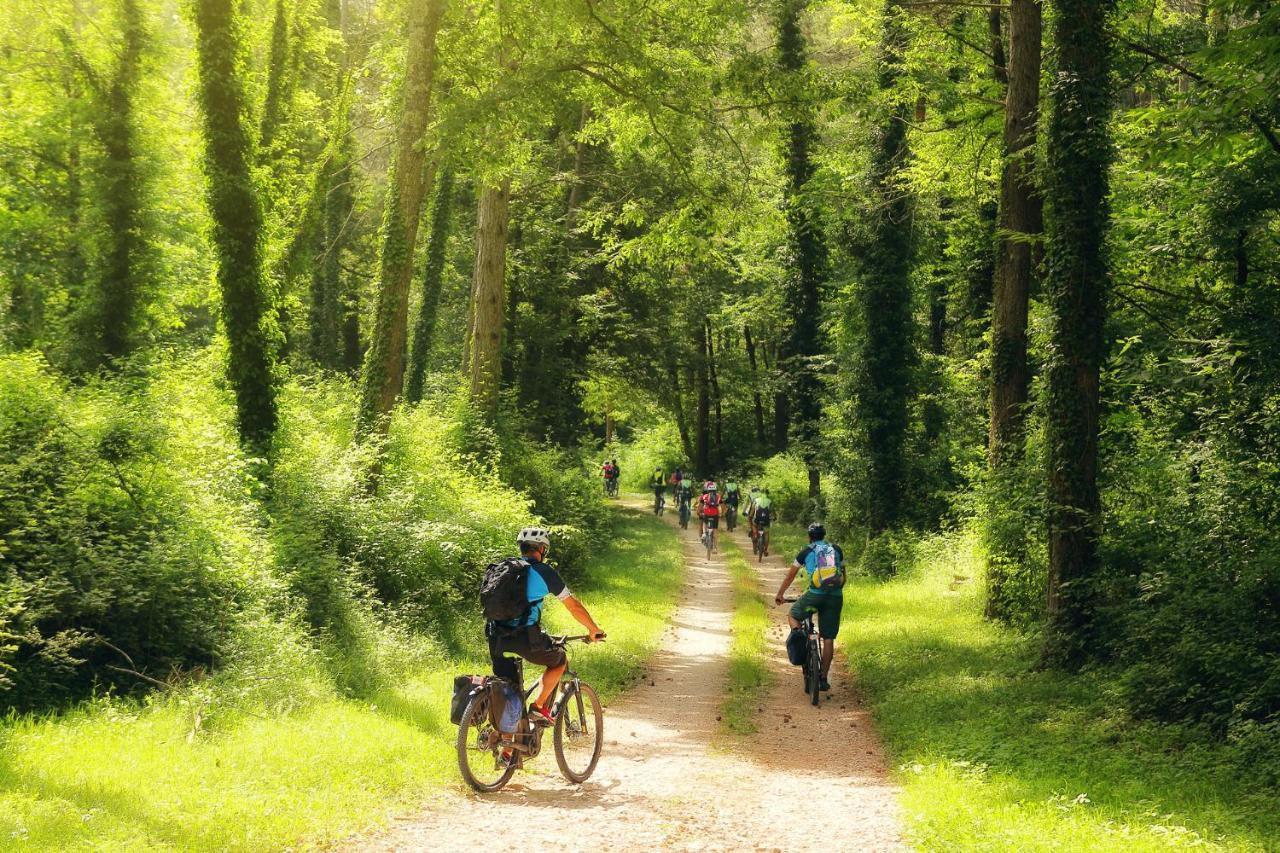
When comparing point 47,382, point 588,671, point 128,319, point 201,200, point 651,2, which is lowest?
point 588,671

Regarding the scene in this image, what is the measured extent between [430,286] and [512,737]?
22651 millimetres

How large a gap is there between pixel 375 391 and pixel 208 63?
5.36 m

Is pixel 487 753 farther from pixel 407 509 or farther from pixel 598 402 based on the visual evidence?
pixel 598 402

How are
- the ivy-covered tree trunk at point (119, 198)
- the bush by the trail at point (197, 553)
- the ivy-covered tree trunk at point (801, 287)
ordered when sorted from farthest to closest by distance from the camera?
the ivy-covered tree trunk at point (801, 287), the ivy-covered tree trunk at point (119, 198), the bush by the trail at point (197, 553)

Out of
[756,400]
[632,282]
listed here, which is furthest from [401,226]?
[756,400]

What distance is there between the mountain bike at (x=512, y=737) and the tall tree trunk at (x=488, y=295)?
42.3ft

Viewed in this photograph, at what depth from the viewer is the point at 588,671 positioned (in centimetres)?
1283

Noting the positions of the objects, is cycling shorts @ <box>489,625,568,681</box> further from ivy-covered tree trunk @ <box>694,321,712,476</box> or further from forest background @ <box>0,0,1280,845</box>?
ivy-covered tree trunk @ <box>694,321,712,476</box>

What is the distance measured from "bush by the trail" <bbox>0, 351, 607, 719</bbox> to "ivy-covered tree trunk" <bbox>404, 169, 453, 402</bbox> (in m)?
12.5

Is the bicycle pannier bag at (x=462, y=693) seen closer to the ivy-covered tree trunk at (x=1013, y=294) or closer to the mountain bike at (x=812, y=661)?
the mountain bike at (x=812, y=661)

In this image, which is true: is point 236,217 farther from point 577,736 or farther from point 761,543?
point 761,543

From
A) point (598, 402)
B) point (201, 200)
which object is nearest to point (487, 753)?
point (201, 200)

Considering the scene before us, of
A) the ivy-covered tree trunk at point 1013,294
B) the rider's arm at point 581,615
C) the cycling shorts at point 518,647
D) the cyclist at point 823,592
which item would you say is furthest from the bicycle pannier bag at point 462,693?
the ivy-covered tree trunk at point 1013,294

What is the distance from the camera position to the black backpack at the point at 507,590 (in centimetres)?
751
